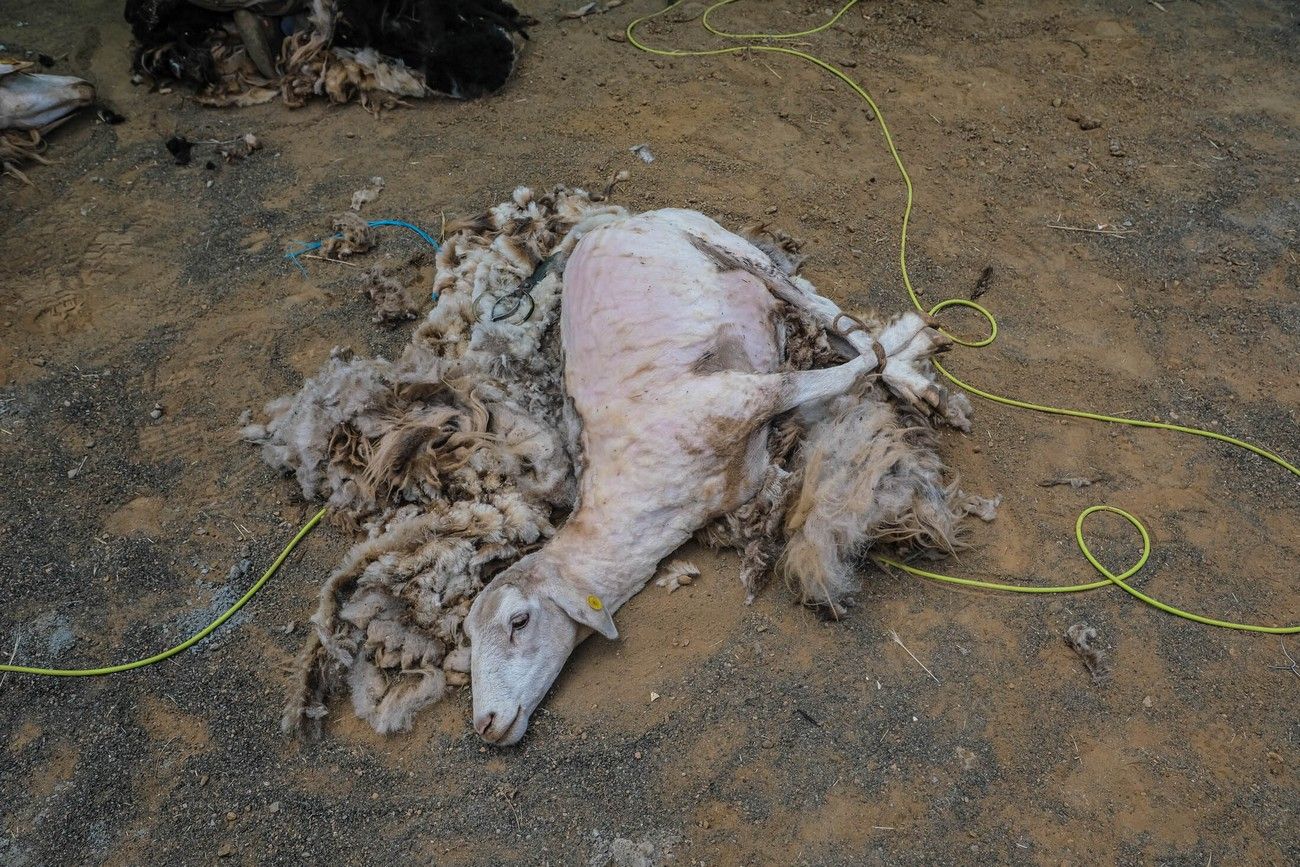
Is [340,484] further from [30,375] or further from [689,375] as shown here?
[30,375]

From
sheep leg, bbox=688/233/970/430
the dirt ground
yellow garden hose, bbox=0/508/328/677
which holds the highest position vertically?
sheep leg, bbox=688/233/970/430

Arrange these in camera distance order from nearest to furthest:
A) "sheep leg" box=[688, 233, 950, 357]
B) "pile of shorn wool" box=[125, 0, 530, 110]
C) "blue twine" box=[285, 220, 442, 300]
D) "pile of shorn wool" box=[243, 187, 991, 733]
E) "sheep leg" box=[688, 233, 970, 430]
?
"pile of shorn wool" box=[243, 187, 991, 733]
"sheep leg" box=[688, 233, 970, 430]
"sheep leg" box=[688, 233, 950, 357]
"blue twine" box=[285, 220, 442, 300]
"pile of shorn wool" box=[125, 0, 530, 110]

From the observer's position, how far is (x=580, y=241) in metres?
3.74

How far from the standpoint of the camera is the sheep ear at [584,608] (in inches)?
113

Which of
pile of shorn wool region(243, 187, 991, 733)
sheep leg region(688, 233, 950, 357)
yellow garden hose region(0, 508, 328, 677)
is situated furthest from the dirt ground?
sheep leg region(688, 233, 950, 357)

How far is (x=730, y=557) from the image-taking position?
10.5 feet

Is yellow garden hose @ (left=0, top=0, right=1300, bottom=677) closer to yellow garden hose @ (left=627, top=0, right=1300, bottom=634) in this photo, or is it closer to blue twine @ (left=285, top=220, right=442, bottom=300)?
yellow garden hose @ (left=627, top=0, right=1300, bottom=634)

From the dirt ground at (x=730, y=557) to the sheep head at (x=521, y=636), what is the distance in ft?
0.44

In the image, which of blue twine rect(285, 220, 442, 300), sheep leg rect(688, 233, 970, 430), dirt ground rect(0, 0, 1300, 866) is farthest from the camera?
blue twine rect(285, 220, 442, 300)

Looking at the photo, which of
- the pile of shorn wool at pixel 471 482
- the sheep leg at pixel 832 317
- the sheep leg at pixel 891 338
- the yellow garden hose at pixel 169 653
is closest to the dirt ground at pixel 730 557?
the yellow garden hose at pixel 169 653

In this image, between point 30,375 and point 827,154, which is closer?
point 30,375

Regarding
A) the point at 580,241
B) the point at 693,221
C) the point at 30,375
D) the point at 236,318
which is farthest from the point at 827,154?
the point at 30,375

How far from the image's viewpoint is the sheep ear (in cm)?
287

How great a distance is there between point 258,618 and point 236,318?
5.86ft
